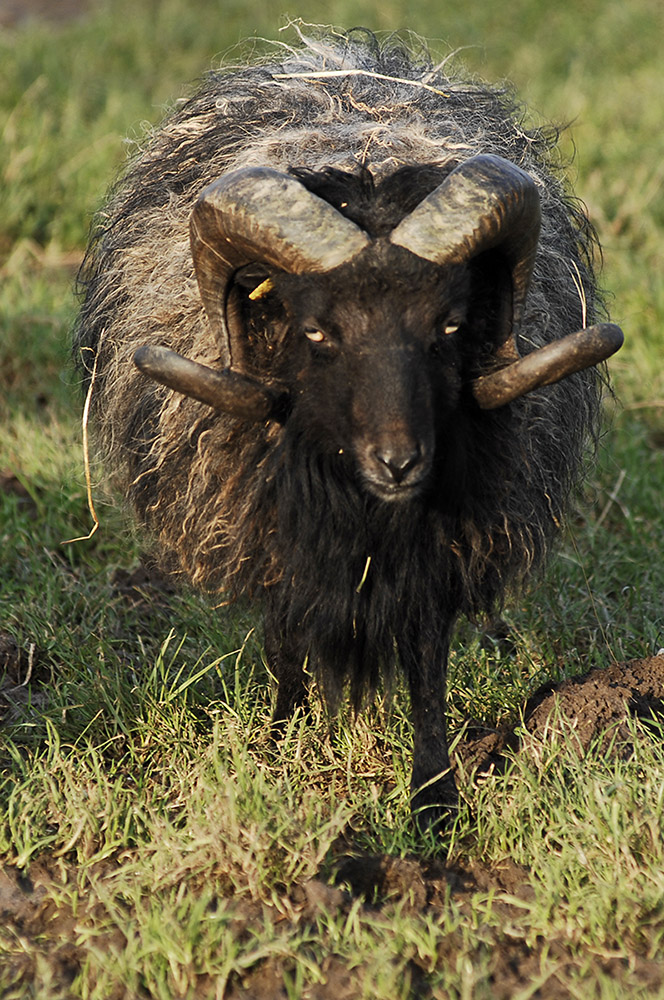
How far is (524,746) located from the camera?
375 centimetres

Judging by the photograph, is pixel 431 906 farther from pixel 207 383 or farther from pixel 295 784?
pixel 207 383

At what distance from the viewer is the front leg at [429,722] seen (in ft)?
12.2

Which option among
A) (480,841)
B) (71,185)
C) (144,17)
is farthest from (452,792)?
(144,17)

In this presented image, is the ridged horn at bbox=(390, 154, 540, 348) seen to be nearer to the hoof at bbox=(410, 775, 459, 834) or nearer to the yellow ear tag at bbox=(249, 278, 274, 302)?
the yellow ear tag at bbox=(249, 278, 274, 302)

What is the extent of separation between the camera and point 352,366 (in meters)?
3.29

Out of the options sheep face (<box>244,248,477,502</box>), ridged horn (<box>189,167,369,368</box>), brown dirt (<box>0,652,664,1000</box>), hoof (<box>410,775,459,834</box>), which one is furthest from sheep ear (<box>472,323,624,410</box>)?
hoof (<box>410,775,459,834</box>)

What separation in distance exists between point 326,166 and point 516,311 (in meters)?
0.65

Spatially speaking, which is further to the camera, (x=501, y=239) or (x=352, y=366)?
(x=501, y=239)

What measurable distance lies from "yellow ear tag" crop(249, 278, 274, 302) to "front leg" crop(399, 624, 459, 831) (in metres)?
1.08

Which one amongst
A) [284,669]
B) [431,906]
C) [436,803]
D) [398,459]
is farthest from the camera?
[284,669]

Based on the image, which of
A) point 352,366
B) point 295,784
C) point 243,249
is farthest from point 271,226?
point 295,784

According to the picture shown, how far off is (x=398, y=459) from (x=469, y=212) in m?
0.66

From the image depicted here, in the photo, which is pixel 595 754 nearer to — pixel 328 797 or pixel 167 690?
pixel 328 797

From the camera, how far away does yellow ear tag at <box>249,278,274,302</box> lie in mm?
3484
